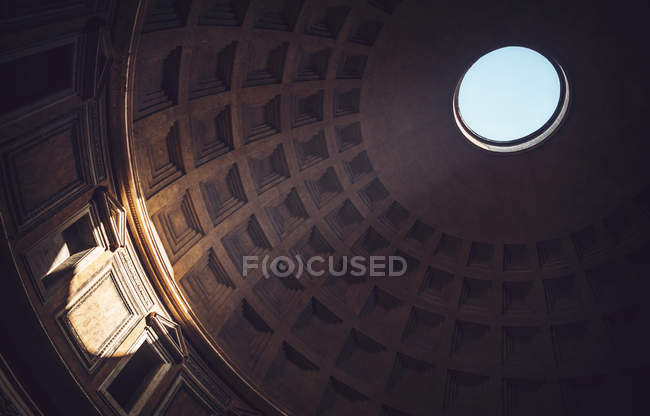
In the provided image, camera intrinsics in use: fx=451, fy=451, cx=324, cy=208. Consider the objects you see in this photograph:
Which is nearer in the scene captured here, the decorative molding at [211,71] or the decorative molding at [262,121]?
the decorative molding at [211,71]

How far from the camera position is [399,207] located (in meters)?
19.7

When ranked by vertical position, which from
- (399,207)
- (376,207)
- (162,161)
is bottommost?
(162,161)

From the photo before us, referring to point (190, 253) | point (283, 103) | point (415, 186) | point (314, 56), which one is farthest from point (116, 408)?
point (415, 186)

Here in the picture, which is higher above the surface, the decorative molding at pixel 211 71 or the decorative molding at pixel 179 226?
the decorative molding at pixel 211 71

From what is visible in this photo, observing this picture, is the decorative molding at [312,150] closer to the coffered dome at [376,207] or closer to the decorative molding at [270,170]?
the coffered dome at [376,207]

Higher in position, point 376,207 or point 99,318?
point 376,207

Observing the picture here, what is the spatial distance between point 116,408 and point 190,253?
5098 mm

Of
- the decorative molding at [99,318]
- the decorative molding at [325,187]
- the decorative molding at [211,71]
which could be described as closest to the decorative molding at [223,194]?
the decorative molding at [211,71]

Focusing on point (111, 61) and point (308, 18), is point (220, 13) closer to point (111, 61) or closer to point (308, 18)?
point (308, 18)

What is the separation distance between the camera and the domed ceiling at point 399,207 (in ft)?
47.5

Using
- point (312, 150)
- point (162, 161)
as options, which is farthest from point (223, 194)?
point (312, 150)

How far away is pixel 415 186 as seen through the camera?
772 inches

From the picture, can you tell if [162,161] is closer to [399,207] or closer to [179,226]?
[179,226]

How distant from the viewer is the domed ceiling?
47.5 ft
